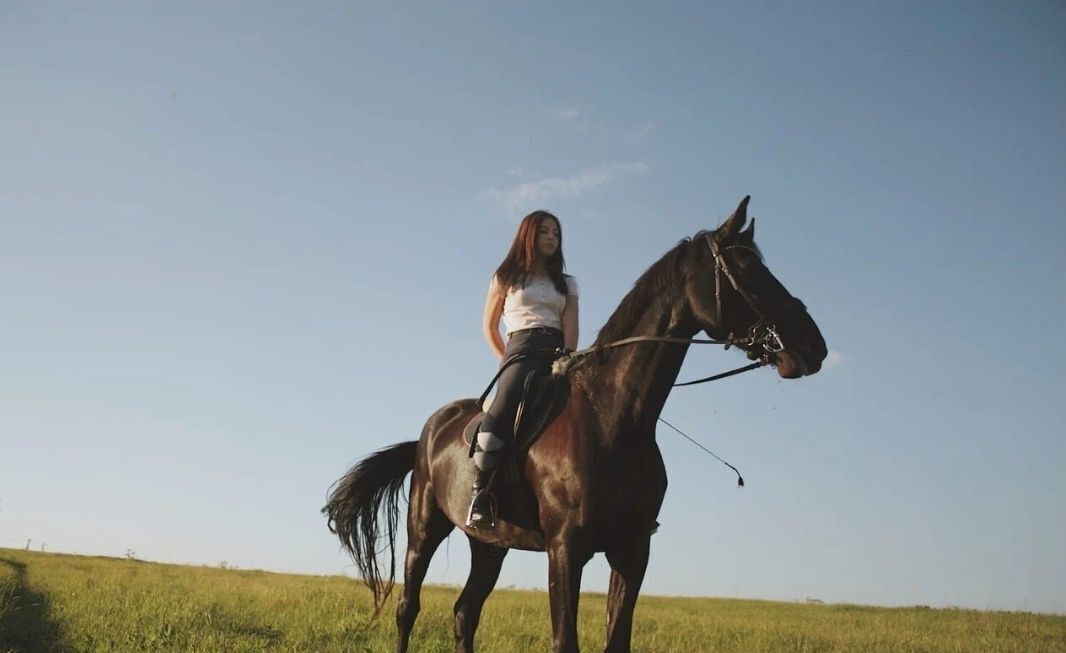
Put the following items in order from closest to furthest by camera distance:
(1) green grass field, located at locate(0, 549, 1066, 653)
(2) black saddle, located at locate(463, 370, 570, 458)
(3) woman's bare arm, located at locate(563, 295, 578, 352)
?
(2) black saddle, located at locate(463, 370, 570, 458)
(3) woman's bare arm, located at locate(563, 295, 578, 352)
(1) green grass field, located at locate(0, 549, 1066, 653)

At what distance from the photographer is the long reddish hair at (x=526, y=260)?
6801mm

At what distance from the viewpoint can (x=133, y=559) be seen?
34219mm

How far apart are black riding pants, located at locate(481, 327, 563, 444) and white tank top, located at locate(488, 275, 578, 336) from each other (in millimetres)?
69

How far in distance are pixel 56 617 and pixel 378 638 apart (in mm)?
4022

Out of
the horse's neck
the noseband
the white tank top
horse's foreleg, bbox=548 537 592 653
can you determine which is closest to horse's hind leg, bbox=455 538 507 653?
the white tank top

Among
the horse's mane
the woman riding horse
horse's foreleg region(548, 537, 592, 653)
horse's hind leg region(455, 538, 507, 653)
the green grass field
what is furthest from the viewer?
the green grass field

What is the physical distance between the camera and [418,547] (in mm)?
8297

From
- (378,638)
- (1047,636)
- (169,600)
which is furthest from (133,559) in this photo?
(1047,636)

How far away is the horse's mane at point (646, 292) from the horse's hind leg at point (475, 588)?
Answer: 2.78m

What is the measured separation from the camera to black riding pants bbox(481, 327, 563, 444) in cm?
620

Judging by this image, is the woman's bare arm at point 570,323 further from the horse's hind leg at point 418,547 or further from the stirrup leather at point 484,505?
the horse's hind leg at point 418,547

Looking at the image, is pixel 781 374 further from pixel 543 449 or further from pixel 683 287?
pixel 543 449

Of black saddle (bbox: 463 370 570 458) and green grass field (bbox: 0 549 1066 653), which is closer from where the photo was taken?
black saddle (bbox: 463 370 570 458)

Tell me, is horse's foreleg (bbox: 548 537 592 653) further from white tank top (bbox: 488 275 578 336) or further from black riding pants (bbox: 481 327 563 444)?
white tank top (bbox: 488 275 578 336)
